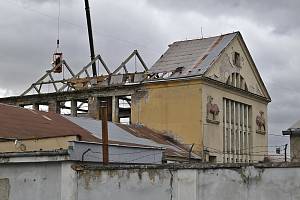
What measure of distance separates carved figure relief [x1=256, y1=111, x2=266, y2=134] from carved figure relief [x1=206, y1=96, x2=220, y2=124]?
20.8 ft

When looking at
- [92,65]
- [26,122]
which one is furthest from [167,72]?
[26,122]

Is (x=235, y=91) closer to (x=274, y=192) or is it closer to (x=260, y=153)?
(x=260, y=153)

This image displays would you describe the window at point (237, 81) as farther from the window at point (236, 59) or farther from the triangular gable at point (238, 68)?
the window at point (236, 59)

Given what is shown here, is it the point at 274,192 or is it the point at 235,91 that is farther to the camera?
the point at 235,91

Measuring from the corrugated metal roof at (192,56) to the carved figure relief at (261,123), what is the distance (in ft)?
21.7

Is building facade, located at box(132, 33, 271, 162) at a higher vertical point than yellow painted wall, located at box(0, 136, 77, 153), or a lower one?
higher

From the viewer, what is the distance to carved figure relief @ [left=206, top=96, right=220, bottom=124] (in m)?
34.1

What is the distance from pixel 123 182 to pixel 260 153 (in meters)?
26.0

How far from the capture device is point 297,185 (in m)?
12.6

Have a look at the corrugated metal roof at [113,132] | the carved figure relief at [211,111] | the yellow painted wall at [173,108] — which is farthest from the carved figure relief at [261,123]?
the corrugated metal roof at [113,132]

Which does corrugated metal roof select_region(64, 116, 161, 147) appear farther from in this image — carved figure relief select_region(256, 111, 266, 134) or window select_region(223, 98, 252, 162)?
carved figure relief select_region(256, 111, 266, 134)

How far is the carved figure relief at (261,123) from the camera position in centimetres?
4031

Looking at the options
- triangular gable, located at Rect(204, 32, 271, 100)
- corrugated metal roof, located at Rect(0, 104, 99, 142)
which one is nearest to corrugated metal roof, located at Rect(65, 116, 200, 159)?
corrugated metal roof, located at Rect(0, 104, 99, 142)

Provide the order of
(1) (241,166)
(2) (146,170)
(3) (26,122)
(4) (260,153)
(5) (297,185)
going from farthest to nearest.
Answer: (4) (260,153) < (3) (26,122) < (2) (146,170) < (1) (241,166) < (5) (297,185)
